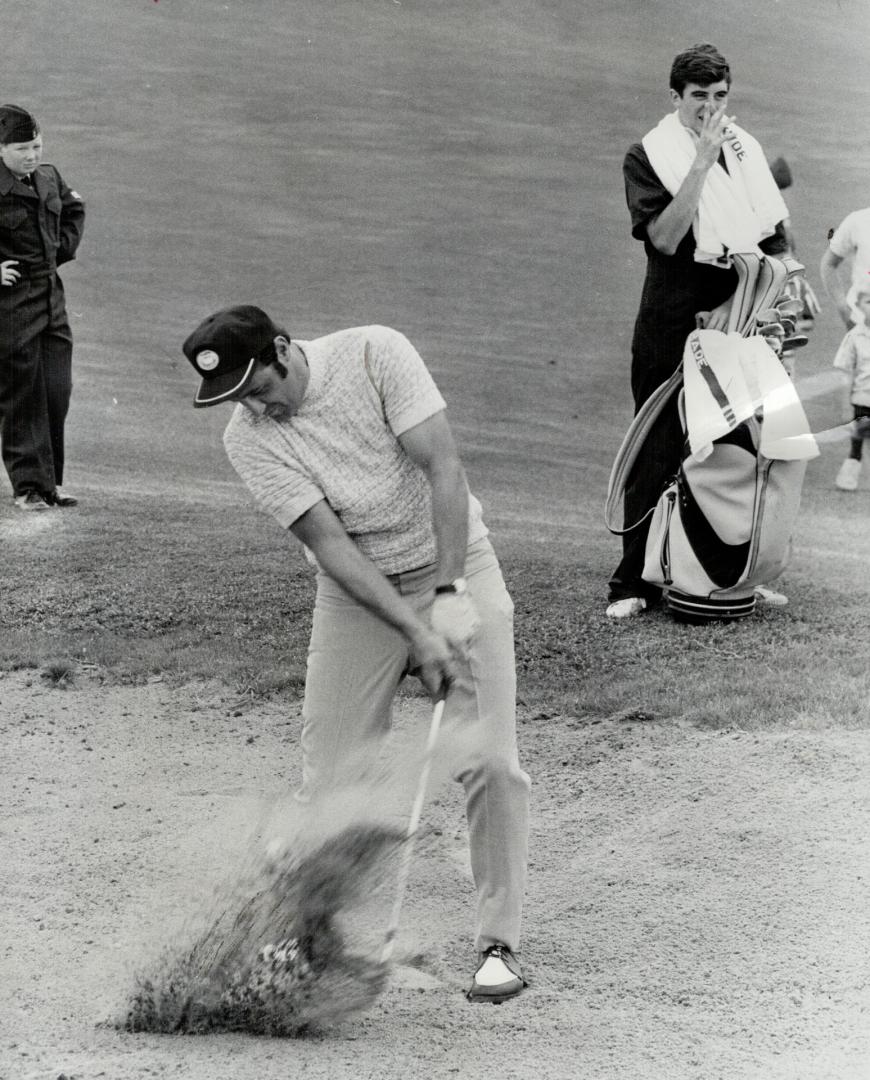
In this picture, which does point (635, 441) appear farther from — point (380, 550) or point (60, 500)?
point (60, 500)

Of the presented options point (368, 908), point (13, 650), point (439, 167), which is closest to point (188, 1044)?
point (368, 908)

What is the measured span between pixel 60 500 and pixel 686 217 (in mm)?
3540

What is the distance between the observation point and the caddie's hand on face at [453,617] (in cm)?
304

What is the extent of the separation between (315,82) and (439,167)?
1.87 metres

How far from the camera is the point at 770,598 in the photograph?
5750 mm

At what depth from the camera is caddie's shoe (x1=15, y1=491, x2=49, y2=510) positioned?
6930 millimetres

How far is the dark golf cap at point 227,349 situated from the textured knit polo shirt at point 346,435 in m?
0.17

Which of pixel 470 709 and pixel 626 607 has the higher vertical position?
Result: pixel 470 709

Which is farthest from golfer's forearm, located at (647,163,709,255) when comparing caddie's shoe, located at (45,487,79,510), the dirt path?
caddie's shoe, located at (45,487,79,510)

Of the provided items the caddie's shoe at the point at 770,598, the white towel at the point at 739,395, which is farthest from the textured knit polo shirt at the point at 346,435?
the caddie's shoe at the point at 770,598

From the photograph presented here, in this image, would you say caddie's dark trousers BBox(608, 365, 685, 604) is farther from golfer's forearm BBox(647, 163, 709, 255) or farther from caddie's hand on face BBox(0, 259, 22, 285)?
caddie's hand on face BBox(0, 259, 22, 285)

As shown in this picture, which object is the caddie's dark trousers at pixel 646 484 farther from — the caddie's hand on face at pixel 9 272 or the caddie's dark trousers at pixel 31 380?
the caddie's hand on face at pixel 9 272

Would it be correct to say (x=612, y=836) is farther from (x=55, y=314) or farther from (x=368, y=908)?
(x=55, y=314)

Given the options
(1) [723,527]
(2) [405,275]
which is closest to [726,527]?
(1) [723,527]
